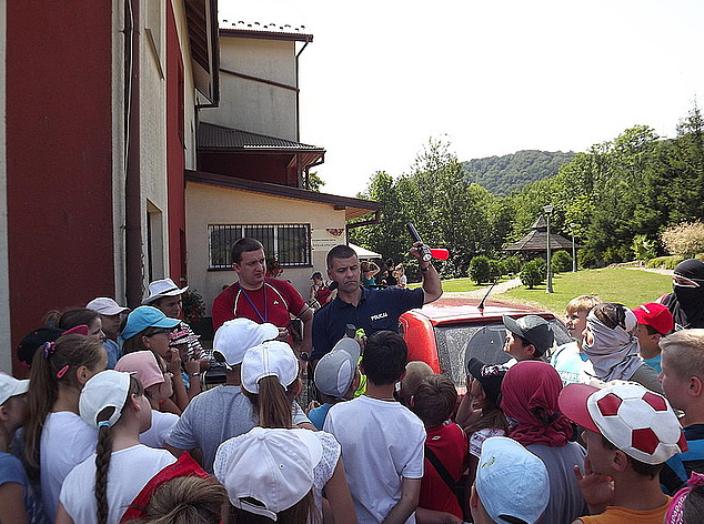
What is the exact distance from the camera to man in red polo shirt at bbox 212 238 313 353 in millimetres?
4785

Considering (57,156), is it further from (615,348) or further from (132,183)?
(615,348)

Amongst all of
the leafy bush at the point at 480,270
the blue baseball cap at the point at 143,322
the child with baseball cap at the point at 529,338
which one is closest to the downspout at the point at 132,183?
the blue baseball cap at the point at 143,322

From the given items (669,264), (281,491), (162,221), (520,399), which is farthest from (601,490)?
(669,264)

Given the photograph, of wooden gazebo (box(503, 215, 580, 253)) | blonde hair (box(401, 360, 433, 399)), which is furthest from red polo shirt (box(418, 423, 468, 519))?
wooden gazebo (box(503, 215, 580, 253))

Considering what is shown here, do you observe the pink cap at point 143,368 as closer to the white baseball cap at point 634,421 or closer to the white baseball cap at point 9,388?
the white baseball cap at point 9,388

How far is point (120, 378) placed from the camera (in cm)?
231

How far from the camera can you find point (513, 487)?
79.7 inches

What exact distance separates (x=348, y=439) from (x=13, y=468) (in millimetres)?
1304

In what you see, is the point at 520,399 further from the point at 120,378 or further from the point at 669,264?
the point at 669,264

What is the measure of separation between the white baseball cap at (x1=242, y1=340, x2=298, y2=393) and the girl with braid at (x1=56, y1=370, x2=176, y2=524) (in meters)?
0.41

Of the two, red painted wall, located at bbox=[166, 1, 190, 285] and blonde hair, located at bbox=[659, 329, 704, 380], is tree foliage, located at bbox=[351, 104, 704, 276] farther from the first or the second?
blonde hair, located at bbox=[659, 329, 704, 380]

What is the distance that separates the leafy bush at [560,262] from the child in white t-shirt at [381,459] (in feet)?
124

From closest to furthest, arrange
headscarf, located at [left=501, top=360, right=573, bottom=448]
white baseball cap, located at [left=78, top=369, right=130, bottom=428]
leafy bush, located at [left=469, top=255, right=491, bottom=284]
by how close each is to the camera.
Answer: white baseball cap, located at [left=78, top=369, right=130, bottom=428] < headscarf, located at [left=501, top=360, right=573, bottom=448] < leafy bush, located at [left=469, top=255, right=491, bottom=284]

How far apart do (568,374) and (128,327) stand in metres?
2.80
